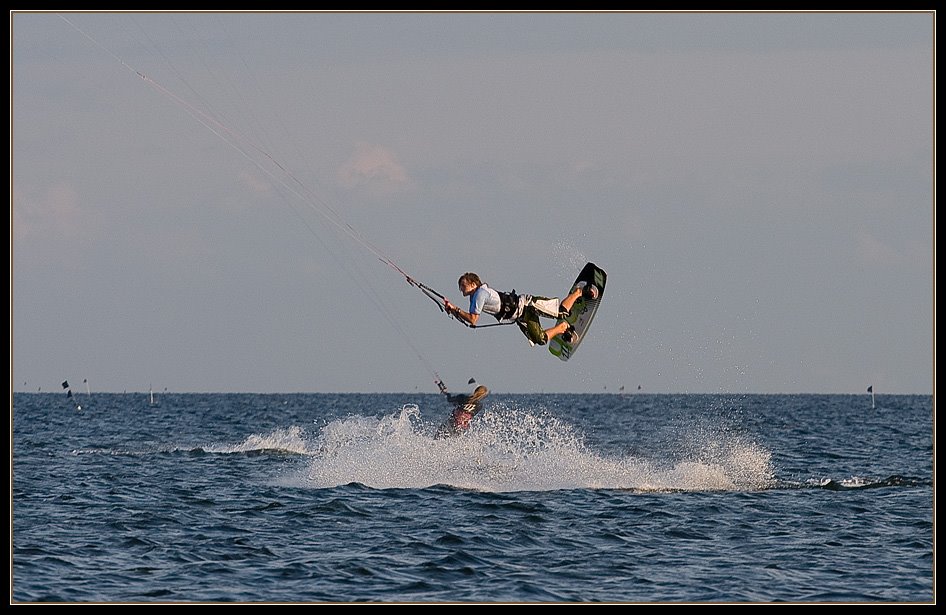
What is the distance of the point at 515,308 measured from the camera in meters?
19.5

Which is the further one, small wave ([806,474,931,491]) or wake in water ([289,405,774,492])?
small wave ([806,474,931,491])

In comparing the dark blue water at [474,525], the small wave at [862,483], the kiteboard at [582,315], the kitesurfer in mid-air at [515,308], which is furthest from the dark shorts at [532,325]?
the small wave at [862,483]

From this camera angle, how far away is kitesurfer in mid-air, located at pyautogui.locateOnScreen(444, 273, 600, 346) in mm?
18984

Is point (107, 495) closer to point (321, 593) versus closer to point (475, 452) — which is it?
point (475, 452)

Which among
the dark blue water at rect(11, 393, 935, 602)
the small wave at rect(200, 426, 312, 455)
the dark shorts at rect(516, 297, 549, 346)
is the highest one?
the dark shorts at rect(516, 297, 549, 346)

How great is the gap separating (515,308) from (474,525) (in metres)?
3.82

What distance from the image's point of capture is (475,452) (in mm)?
28141

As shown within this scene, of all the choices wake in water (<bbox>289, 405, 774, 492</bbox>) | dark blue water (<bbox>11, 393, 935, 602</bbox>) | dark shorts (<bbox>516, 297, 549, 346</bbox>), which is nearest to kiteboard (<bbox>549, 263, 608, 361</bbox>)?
dark shorts (<bbox>516, 297, 549, 346</bbox>)

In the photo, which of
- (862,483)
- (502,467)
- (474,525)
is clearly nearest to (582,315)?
(474,525)

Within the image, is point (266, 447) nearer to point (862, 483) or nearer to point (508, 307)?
point (862, 483)

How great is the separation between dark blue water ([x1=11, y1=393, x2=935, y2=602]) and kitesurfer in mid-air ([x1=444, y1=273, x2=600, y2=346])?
3.21m

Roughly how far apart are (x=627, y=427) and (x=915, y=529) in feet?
127

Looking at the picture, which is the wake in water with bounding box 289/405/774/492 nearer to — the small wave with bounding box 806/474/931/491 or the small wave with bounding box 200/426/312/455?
the small wave with bounding box 806/474/931/491

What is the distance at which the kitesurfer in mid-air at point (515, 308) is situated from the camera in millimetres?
18984
